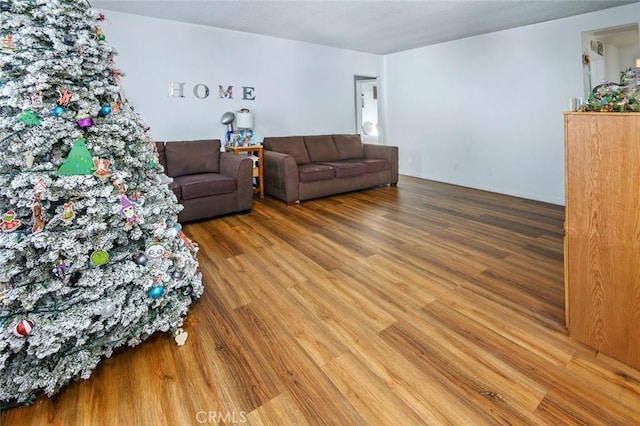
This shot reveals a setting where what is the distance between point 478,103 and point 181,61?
4224mm

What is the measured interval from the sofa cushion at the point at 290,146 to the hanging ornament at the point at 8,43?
367 centimetres

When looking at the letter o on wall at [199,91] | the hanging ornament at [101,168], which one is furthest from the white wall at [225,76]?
the hanging ornament at [101,168]

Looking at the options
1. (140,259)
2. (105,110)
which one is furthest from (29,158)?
(140,259)

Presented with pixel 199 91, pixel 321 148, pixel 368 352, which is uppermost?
pixel 199 91

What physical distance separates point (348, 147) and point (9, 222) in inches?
188

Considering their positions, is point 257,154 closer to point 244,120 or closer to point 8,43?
point 244,120

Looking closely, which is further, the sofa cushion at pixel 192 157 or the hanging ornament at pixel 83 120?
the sofa cushion at pixel 192 157

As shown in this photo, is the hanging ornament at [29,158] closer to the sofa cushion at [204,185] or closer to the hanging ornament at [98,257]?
the hanging ornament at [98,257]

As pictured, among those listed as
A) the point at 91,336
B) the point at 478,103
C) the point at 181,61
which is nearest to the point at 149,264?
the point at 91,336

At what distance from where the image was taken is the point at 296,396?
4.68 ft

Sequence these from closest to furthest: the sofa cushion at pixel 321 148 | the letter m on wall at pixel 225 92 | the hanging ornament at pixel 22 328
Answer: the hanging ornament at pixel 22 328 < the letter m on wall at pixel 225 92 < the sofa cushion at pixel 321 148

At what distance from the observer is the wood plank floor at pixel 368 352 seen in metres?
1.35

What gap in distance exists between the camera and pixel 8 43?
140cm

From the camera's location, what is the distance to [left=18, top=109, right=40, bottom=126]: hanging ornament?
4.60ft
